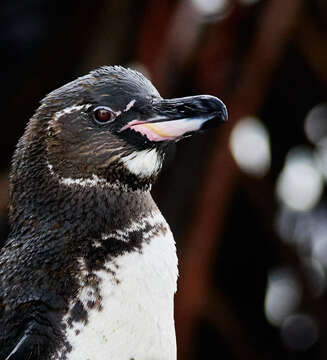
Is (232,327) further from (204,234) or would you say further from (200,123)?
(200,123)

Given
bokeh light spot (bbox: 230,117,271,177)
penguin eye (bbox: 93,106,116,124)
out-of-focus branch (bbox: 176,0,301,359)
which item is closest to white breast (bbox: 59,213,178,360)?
penguin eye (bbox: 93,106,116,124)

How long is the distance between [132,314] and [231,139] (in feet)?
10.5

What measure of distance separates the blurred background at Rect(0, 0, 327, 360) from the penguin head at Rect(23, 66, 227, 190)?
236 cm

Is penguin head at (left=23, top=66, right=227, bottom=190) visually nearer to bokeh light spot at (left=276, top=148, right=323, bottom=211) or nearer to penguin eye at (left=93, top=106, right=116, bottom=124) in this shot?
penguin eye at (left=93, top=106, right=116, bottom=124)

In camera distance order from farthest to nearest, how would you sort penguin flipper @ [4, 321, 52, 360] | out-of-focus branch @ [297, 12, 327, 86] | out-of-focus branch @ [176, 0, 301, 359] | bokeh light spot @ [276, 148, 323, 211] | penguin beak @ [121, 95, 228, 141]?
bokeh light spot @ [276, 148, 323, 211]
out-of-focus branch @ [297, 12, 327, 86]
out-of-focus branch @ [176, 0, 301, 359]
penguin beak @ [121, 95, 228, 141]
penguin flipper @ [4, 321, 52, 360]

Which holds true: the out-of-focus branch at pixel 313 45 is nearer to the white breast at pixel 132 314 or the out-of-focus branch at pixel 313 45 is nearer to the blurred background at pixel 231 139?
the blurred background at pixel 231 139

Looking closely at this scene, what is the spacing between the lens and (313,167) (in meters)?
7.29

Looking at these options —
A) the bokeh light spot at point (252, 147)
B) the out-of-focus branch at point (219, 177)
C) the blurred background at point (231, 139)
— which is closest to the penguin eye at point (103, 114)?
the blurred background at point (231, 139)

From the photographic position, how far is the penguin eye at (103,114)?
8.69 feet

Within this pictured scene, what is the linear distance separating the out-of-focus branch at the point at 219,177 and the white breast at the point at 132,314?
2.89m

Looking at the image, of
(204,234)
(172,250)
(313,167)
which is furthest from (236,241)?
(172,250)

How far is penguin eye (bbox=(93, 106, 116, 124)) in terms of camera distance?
2.65 metres

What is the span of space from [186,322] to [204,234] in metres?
0.51

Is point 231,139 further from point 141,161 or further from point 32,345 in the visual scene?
point 32,345
